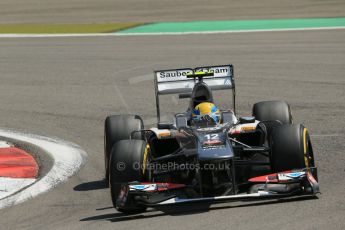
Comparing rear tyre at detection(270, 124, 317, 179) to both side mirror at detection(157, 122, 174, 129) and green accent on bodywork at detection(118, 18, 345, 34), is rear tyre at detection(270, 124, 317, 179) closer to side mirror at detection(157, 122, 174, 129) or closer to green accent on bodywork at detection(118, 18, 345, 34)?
side mirror at detection(157, 122, 174, 129)

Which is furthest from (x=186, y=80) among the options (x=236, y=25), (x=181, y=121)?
(x=236, y=25)

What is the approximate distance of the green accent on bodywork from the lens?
29.2 metres

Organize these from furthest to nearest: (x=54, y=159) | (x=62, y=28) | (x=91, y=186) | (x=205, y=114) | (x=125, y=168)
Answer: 1. (x=62, y=28)
2. (x=54, y=159)
3. (x=91, y=186)
4. (x=205, y=114)
5. (x=125, y=168)

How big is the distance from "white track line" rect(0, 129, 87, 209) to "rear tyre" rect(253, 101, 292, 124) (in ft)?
8.37

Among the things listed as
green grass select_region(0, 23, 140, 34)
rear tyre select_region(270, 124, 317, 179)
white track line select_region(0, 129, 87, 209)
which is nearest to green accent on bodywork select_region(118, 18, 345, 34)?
green grass select_region(0, 23, 140, 34)

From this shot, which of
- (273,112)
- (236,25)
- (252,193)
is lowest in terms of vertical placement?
(252,193)

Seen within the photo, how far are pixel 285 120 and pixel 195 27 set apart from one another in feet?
65.7

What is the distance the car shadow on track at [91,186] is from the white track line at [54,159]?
0.34 meters

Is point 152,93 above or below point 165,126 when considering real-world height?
above

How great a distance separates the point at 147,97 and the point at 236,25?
13.2 meters

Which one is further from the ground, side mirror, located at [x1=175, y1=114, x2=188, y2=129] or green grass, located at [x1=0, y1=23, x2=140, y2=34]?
green grass, located at [x1=0, y1=23, x2=140, y2=34]

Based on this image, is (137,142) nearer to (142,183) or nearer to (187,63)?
(142,183)

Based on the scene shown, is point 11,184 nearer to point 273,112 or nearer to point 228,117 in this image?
point 228,117

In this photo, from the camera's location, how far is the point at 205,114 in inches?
394
